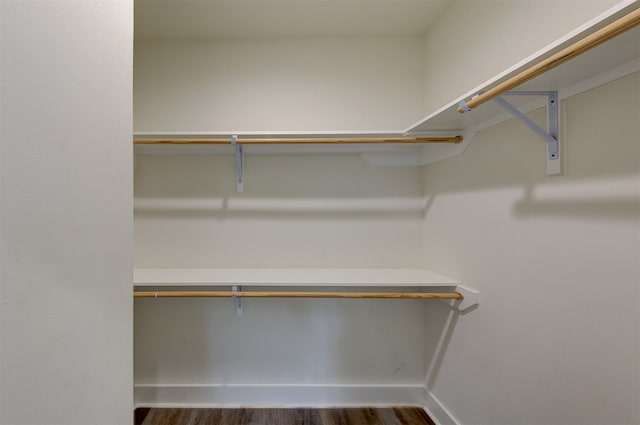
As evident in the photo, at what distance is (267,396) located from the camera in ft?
5.71

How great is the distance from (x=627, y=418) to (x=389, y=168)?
1356mm

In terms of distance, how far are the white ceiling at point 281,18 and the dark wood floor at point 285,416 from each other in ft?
7.14

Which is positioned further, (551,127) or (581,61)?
(551,127)

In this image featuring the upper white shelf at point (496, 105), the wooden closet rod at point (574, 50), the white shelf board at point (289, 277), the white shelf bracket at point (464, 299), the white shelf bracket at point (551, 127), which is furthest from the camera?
the white shelf board at point (289, 277)

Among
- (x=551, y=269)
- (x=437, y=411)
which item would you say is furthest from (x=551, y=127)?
(x=437, y=411)

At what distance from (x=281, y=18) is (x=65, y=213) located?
1.52 m

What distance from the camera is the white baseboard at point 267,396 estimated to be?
5.70 ft

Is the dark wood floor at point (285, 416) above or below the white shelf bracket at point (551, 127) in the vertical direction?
below

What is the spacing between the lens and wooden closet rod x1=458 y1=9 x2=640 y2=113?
558 millimetres

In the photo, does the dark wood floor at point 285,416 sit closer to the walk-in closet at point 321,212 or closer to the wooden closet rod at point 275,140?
the walk-in closet at point 321,212

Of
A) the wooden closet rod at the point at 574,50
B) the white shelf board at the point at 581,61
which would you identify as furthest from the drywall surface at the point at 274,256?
the wooden closet rod at the point at 574,50

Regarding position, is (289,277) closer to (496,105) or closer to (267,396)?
(267,396)

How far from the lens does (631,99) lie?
0.75m

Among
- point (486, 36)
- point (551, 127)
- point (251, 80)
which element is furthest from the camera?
point (251, 80)
